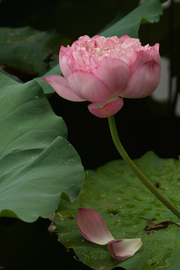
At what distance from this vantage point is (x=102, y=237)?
1.04 metres

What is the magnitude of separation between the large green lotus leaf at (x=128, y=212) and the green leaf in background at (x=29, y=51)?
0.63 meters

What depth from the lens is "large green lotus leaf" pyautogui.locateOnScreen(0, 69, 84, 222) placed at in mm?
842

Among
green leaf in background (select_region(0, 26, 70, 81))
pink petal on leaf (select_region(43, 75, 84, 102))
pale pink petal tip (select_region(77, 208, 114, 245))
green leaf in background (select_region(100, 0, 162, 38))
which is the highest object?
pink petal on leaf (select_region(43, 75, 84, 102))

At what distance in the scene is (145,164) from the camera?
1.44 meters

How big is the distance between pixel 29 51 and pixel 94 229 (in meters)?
1.08

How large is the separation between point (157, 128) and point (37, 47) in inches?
24.7

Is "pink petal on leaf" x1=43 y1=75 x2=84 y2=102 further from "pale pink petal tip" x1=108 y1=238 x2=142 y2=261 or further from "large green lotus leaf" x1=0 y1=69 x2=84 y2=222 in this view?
"pale pink petal tip" x1=108 y1=238 x2=142 y2=261

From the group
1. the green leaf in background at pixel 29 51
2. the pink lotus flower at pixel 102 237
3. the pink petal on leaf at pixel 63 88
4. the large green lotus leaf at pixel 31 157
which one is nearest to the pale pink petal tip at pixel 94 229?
the pink lotus flower at pixel 102 237

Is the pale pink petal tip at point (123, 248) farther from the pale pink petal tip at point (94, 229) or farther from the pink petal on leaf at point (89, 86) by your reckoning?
the pink petal on leaf at point (89, 86)

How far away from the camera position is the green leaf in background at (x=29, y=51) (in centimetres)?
186

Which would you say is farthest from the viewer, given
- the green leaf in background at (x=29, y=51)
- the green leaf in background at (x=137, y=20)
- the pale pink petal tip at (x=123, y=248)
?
the green leaf in background at (x=29, y=51)

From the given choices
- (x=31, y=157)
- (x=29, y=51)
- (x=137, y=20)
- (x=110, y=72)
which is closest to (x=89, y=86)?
(x=110, y=72)

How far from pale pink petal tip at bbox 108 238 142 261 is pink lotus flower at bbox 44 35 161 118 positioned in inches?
13.5

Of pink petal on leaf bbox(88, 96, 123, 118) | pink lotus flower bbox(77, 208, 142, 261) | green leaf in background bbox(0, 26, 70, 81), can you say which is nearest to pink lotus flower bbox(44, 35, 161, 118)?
pink petal on leaf bbox(88, 96, 123, 118)
